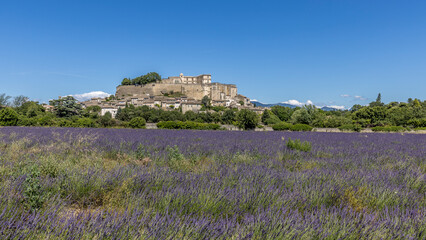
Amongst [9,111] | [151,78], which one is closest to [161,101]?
[151,78]

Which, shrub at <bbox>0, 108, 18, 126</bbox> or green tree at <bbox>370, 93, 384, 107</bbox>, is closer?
shrub at <bbox>0, 108, 18, 126</bbox>

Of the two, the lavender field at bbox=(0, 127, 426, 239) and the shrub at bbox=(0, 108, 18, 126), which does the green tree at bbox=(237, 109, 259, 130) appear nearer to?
the shrub at bbox=(0, 108, 18, 126)

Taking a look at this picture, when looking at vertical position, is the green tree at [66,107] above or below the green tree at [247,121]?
above

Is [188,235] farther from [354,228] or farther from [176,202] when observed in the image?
[354,228]

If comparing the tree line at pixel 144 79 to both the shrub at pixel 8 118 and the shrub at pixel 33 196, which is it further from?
the shrub at pixel 33 196

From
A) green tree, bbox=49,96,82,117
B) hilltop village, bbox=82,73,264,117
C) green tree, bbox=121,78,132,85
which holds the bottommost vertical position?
green tree, bbox=49,96,82,117

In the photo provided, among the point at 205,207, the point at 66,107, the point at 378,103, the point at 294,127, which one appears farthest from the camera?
the point at 378,103

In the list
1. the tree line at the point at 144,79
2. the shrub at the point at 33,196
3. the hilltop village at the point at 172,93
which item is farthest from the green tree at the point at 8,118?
the tree line at the point at 144,79

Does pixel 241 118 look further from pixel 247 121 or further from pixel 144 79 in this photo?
pixel 144 79

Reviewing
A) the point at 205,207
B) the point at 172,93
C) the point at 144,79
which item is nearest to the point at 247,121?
the point at 205,207

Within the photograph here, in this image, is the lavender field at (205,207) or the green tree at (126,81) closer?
the lavender field at (205,207)

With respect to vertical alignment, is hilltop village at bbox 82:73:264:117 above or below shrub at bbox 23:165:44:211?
above

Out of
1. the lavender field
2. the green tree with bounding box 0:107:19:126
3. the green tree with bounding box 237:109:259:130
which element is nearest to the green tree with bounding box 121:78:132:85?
the green tree with bounding box 0:107:19:126

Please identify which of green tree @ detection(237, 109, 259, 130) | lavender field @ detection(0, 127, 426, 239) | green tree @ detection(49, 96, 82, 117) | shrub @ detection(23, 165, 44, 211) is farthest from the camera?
green tree @ detection(49, 96, 82, 117)
